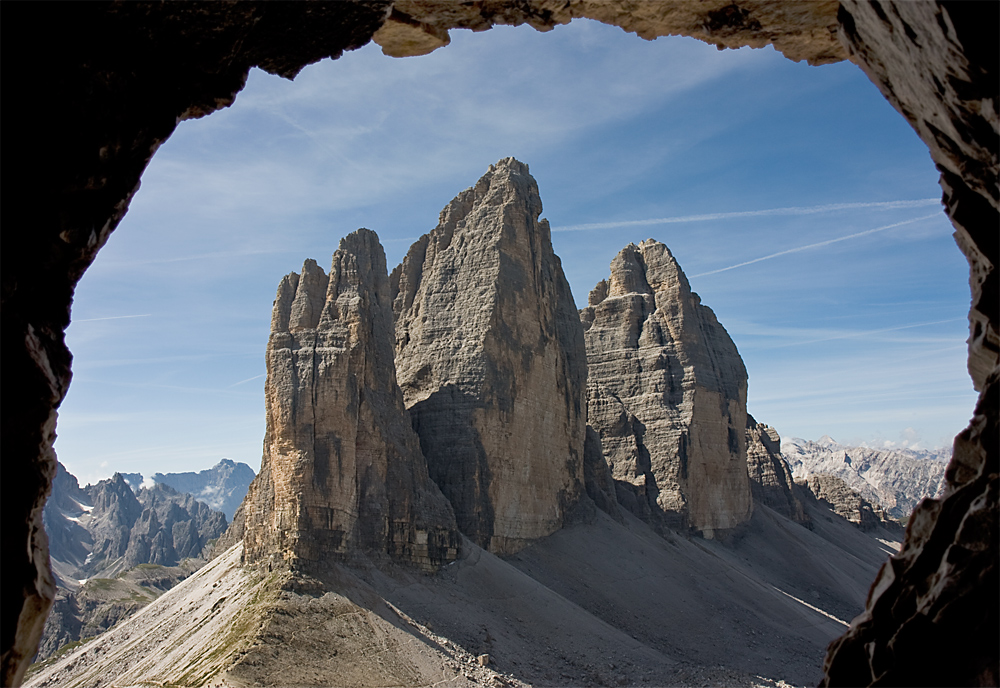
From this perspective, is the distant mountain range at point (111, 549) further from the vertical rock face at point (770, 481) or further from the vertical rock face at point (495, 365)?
the vertical rock face at point (770, 481)

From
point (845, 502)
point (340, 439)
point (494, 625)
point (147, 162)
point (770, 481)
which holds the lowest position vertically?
point (494, 625)

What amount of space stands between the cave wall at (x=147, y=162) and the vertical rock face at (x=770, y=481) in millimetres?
69042

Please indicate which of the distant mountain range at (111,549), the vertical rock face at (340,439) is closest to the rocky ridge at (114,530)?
the distant mountain range at (111,549)

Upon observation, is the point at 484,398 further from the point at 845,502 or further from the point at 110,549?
the point at 110,549

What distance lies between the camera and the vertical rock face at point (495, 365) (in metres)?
41.2

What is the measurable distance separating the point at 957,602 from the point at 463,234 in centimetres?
4271

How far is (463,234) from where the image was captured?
47.4 meters

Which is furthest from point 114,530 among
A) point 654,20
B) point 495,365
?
point 654,20

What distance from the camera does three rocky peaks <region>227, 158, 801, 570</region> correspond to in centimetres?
3256

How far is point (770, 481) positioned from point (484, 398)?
4471 centimetres

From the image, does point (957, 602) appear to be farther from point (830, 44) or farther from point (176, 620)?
point (176, 620)

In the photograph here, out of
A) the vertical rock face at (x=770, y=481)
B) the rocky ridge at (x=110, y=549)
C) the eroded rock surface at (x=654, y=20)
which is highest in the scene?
the eroded rock surface at (x=654, y=20)

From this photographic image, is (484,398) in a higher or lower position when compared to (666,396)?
lower

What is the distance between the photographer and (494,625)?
105ft
